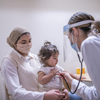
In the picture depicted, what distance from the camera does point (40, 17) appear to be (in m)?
2.41

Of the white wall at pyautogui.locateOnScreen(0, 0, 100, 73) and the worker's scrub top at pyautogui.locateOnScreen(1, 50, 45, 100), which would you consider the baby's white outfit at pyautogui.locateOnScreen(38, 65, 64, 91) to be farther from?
the white wall at pyautogui.locateOnScreen(0, 0, 100, 73)

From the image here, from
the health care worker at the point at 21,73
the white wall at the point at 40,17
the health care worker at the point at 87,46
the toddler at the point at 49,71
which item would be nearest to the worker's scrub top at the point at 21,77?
the health care worker at the point at 21,73

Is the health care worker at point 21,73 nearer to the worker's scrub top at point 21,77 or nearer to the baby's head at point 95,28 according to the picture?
the worker's scrub top at point 21,77

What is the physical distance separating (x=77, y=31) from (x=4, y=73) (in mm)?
898

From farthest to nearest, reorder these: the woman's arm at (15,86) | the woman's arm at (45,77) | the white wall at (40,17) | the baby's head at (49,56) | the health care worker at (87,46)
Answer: the white wall at (40,17)
the baby's head at (49,56)
the woman's arm at (45,77)
the woman's arm at (15,86)
the health care worker at (87,46)

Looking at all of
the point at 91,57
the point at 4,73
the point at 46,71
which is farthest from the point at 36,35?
the point at 91,57

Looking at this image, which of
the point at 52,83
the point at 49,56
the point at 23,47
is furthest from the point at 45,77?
the point at 23,47

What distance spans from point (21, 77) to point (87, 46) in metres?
0.89

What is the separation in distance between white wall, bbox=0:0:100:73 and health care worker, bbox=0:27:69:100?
753 mm

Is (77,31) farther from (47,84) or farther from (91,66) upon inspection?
(47,84)

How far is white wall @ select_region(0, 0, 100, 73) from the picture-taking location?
87.0 inches

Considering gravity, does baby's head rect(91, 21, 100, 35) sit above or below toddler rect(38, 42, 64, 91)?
above

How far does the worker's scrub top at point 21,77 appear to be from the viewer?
127 centimetres


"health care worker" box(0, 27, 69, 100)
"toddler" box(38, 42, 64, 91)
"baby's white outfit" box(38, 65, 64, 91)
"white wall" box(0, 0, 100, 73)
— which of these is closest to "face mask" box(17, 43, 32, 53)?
"health care worker" box(0, 27, 69, 100)
